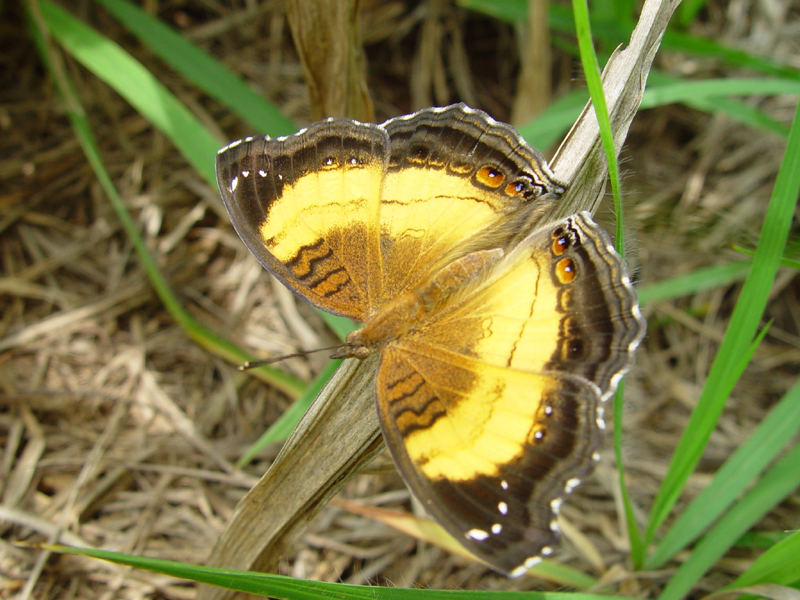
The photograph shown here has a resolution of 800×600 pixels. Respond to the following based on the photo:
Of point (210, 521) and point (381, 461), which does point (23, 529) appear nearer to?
point (210, 521)

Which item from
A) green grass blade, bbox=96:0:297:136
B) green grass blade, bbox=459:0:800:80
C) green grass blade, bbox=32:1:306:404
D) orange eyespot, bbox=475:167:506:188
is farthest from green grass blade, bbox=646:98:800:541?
green grass blade, bbox=96:0:297:136

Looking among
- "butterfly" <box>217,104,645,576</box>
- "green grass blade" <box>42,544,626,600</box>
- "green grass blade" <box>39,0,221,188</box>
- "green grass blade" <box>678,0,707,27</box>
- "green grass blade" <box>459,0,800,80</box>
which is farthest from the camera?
"green grass blade" <box>678,0,707,27</box>

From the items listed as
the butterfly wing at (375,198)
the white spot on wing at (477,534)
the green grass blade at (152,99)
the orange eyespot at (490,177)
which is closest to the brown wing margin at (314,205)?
the butterfly wing at (375,198)

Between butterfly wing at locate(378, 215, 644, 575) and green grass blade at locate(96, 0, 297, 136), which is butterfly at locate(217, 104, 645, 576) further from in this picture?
green grass blade at locate(96, 0, 297, 136)

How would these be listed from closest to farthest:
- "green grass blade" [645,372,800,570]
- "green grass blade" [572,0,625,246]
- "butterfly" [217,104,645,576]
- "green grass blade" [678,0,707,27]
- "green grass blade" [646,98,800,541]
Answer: "green grass blade" [572,0,625,246] → "butterfly" [217,104,645,576] → "green grass blade" [646,98,800,541] → "green grass blade" [645,372,800,570] → "green grass blade" [678,0,707,27]

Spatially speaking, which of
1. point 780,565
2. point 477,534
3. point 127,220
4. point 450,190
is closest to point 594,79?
point 450,190

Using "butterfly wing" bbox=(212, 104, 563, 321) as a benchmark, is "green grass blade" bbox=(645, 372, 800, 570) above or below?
below

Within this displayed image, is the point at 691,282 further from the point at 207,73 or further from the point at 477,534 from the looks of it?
the point at 207,73
